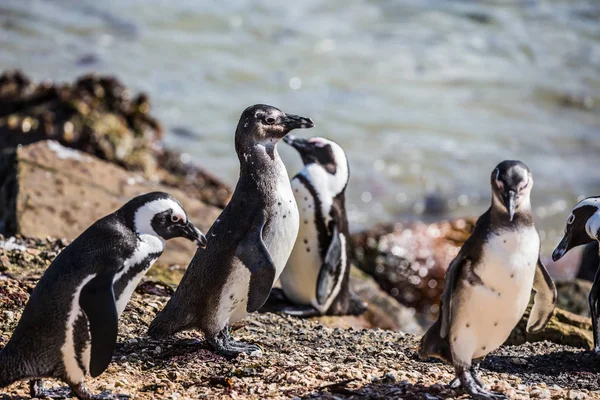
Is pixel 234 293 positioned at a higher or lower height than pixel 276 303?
higher

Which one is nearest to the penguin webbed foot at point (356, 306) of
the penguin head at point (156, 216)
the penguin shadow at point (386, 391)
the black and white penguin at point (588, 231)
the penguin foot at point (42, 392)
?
the black and white penguin at point (588, 231)

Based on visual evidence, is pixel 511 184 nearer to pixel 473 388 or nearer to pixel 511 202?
pixel 511 202

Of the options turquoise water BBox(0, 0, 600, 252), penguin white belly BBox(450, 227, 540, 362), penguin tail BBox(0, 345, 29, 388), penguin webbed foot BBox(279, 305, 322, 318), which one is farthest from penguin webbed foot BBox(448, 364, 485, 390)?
turquoise water BBox(0, 0, 600, 252)

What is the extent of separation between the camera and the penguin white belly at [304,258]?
7250 millimetres

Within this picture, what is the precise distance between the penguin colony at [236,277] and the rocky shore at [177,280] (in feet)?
0.82

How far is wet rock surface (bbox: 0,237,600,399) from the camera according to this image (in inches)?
186

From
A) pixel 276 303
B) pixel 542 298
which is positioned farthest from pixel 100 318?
pixel 276 303

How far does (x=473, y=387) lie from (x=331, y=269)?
2.75 m

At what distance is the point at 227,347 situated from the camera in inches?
207

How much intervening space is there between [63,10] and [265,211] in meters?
17.8

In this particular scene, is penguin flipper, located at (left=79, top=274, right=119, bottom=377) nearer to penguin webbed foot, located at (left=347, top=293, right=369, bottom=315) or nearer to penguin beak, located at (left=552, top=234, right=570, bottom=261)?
penguin beak, located at (left=552, top=234, right=570, bottom=261)

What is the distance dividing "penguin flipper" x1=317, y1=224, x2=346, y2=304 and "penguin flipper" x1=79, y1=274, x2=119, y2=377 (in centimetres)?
298

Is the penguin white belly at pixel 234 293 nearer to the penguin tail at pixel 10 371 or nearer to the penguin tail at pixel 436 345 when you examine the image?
the penguin tail at pixel 436 345

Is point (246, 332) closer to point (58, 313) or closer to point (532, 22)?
point (58, 313)
